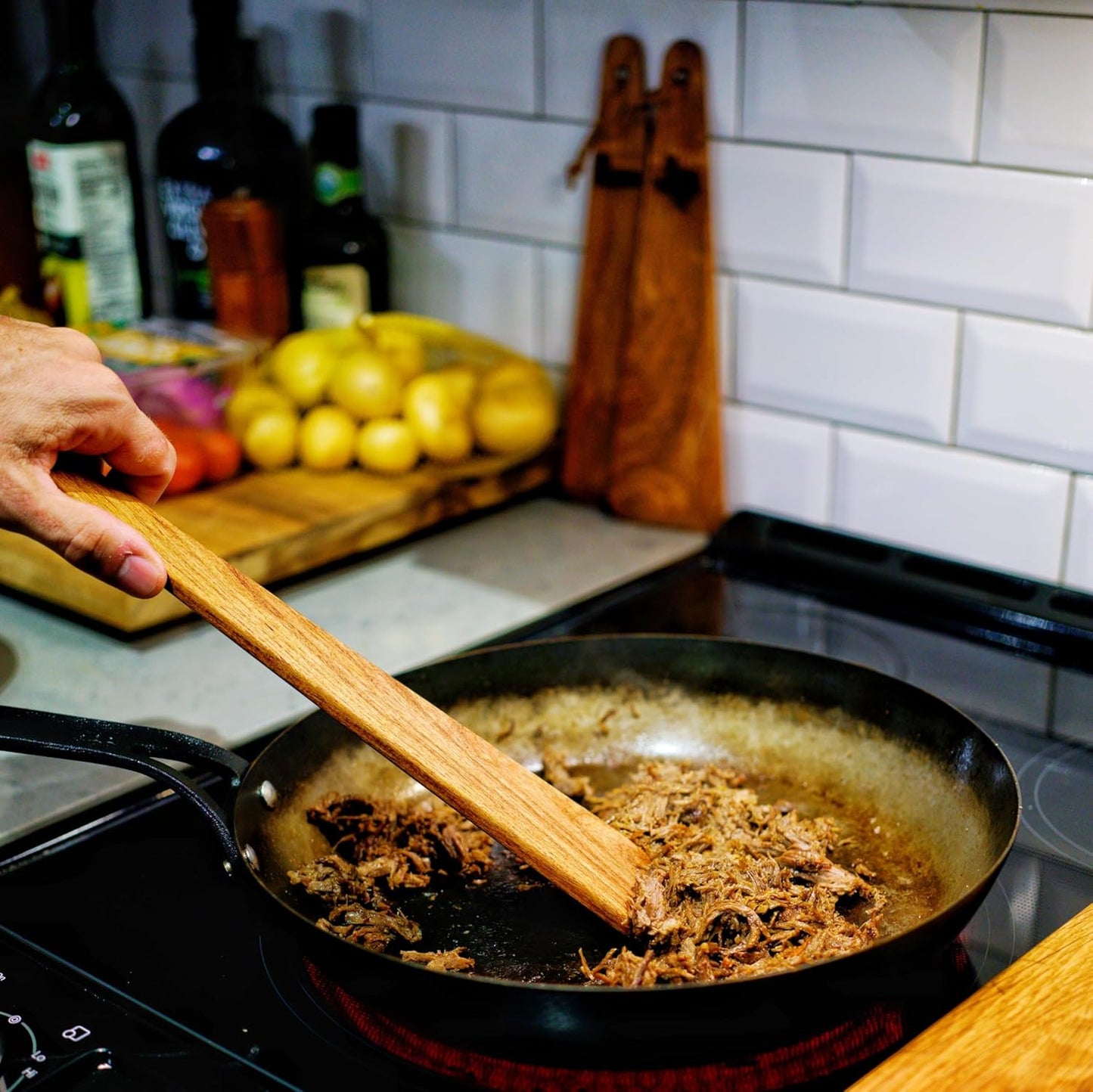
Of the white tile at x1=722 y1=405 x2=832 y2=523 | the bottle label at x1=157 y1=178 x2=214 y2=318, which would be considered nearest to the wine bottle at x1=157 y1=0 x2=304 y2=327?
the bottle label at x1=157 y1=178 x2=214 y2=318

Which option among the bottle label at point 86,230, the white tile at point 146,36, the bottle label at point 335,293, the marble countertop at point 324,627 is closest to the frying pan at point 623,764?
the marble countertop at point 324,627

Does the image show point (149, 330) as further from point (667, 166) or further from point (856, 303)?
point (856, 303)

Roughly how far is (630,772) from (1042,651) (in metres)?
0.32

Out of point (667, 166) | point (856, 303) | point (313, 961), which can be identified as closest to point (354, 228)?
point (667, 166)

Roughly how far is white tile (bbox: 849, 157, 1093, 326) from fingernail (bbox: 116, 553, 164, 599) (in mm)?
610

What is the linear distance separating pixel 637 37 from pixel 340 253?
13.1 inches

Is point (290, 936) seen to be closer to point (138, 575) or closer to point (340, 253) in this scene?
point (138, 575)

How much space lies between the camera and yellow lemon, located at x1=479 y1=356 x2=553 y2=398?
1.20m

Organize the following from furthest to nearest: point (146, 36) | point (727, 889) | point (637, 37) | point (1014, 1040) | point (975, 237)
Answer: point (146, 36), point (637, 37), point (975, 237), point (727, 889), point (1014, 1040)

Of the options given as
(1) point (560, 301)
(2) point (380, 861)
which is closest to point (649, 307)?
(1) point (560, 301)

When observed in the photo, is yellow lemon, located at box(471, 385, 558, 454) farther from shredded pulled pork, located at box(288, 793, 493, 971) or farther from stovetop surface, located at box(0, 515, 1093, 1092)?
shredded pulled pork, located at box(288, 793, 493, 971)

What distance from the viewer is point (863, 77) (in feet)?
3.24

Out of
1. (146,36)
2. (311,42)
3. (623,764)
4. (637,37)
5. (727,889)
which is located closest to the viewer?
(727,889)

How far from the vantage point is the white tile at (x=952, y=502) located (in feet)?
3.28
